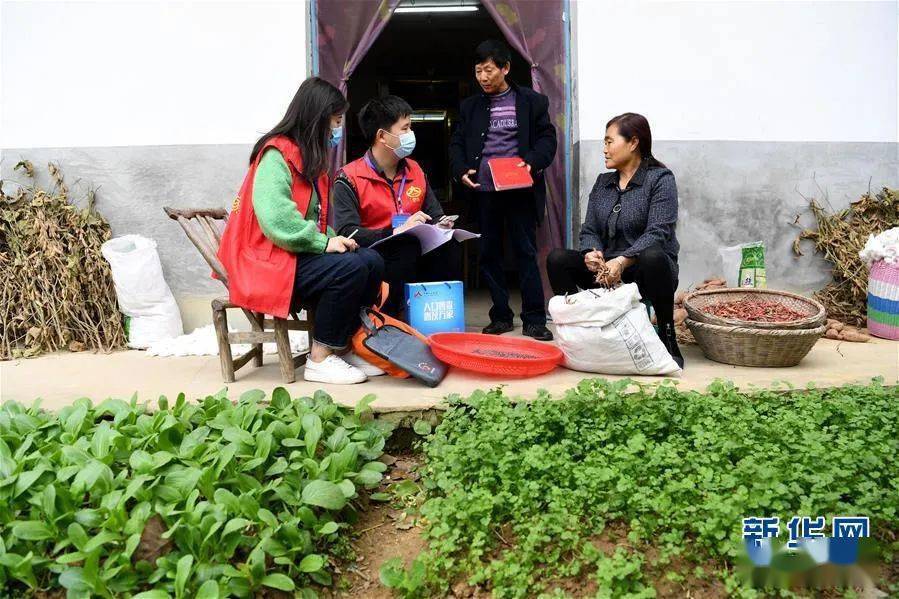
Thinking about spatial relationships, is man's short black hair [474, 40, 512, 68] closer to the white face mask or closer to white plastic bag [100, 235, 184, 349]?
the white face mask

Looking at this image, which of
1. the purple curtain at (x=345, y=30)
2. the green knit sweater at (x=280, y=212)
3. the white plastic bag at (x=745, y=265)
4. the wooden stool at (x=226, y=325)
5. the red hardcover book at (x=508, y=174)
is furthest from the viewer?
Answer: the purple curtain at (x=345, y=30)

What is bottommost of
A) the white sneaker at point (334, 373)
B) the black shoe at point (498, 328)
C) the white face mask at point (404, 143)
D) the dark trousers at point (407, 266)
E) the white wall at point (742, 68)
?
the black shoe at point (498, 328)

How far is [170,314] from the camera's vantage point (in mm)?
5109

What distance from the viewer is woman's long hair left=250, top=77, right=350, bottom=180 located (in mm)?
3598

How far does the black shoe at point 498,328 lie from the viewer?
4.86 metres

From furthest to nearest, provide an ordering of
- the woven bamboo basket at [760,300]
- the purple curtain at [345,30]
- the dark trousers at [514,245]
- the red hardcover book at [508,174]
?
the purple curtain at [345,30] → the dark trousers at [514,245] → the red hardcover book at [508,174] → the woven bamboo basket at [760,300]

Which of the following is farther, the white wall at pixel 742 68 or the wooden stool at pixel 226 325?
the white wall at pixel 742 68

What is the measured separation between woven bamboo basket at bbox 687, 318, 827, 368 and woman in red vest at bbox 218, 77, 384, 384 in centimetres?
182

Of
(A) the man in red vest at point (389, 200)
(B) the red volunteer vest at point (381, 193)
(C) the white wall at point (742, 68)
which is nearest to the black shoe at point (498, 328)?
(A) the man in red vest at point (389, 200)

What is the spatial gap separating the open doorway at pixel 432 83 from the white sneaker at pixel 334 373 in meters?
4.61

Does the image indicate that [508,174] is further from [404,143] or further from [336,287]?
[336,287]

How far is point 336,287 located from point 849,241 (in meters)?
3.93

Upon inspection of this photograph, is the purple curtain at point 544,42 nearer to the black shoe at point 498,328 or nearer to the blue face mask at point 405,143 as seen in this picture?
the black shoe at point 498,328

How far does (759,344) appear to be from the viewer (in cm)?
377
